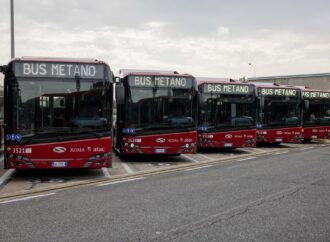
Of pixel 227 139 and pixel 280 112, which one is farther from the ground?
pixel 280 112

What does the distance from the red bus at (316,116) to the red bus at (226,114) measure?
704 cm

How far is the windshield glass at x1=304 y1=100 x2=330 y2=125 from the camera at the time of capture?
23.9m

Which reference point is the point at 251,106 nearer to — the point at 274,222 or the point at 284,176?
the point at 284,176

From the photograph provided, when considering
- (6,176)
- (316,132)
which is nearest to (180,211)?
(6,176)

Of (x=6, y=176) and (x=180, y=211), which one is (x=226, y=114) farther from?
(x=180, y=211)

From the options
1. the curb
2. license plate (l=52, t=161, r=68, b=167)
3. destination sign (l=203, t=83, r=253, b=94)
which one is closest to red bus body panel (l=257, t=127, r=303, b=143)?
destination sign (l=203, t=83, r=253, b=94)

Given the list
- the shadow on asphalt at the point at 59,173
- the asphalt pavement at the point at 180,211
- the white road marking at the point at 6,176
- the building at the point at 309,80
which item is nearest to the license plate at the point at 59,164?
the shadow on asphalt at the point at 59,173

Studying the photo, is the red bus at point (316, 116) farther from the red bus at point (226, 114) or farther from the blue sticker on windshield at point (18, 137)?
the blue sticker on windshield at point (18, 137)

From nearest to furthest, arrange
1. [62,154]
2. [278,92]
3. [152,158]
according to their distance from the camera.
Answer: [62,154]
[152,158]
[278,92]

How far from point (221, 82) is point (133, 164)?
5.59 m

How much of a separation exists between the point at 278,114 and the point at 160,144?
8504 mm

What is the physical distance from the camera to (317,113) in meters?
24.1

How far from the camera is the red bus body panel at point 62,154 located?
1019 centimetres

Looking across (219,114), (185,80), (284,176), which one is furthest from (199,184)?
(219,114)
